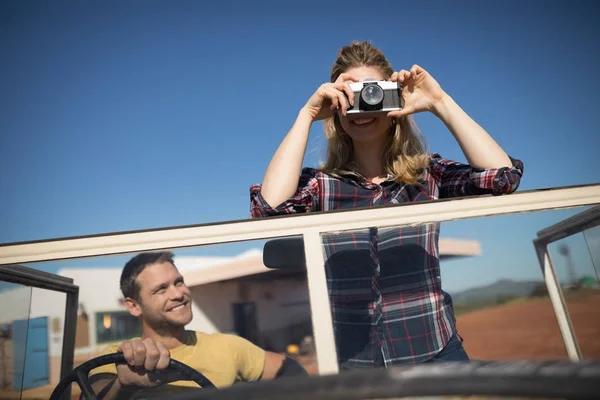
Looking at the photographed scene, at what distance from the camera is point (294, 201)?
1.67 meters

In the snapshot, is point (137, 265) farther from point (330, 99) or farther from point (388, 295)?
point (330, 99)

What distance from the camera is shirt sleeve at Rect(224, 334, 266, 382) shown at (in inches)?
42.7

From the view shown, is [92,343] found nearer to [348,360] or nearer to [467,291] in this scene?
[348,360]

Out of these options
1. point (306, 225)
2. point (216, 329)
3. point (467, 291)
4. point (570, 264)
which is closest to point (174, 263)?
point (216, 329)

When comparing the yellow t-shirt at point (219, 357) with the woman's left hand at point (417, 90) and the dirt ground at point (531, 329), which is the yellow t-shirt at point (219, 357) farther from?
the woman's left hand at point (417, 90)

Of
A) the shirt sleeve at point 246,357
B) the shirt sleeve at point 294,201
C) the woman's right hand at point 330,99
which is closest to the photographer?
the shirt sleeve at point 246,357

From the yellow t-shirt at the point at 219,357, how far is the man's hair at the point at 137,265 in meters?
0.14

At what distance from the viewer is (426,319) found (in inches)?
52.1

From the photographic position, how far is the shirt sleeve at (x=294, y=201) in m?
1.63

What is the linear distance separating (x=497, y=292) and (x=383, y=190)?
2.09ft

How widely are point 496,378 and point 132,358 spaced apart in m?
0.90

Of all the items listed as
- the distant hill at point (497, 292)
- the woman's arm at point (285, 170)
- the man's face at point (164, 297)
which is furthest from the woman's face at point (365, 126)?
the man's face at point (164, 297)

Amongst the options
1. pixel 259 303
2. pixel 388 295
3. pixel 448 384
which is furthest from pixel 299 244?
pixel 448 384

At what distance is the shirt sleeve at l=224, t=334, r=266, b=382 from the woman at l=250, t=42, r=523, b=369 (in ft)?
0.62
